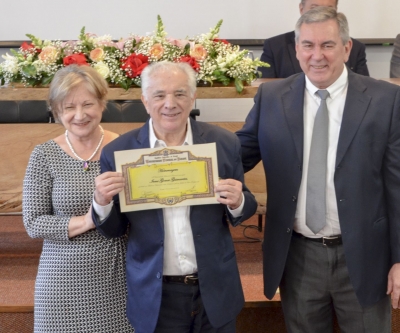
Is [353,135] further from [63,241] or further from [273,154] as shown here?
[63,241]

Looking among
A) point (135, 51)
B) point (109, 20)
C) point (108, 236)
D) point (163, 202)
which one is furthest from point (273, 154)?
point (109, 20)

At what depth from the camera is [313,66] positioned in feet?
6.71

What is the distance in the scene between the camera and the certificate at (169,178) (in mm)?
1874

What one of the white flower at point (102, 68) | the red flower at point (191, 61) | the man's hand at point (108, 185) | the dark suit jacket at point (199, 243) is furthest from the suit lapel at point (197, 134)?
the white flower at point (102, 68)

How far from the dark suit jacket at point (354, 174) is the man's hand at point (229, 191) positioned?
0.33 m

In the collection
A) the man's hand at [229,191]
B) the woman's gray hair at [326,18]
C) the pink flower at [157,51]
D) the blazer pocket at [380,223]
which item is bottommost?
the blazer pocket at [380,223]

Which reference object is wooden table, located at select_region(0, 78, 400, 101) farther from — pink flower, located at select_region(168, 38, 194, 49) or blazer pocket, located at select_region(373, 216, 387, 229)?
blazer pocket, located at select_region(373, 216, 387, 229)

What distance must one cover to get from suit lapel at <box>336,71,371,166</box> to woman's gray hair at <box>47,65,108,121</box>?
2.90 feet

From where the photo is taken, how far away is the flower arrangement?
119 inches

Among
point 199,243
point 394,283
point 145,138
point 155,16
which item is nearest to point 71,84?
point 145,138

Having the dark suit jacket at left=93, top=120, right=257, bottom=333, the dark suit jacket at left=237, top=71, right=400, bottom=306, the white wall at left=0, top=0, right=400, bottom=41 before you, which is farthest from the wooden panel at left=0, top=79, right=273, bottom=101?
the white wall at left=0, top=0, right=400, bottom=41

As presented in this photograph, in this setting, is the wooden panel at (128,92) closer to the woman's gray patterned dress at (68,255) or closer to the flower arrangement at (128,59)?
the flower arrangement at (128,59)

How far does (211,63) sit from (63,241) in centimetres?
139

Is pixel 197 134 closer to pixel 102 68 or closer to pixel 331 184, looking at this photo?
pixel 331 184
